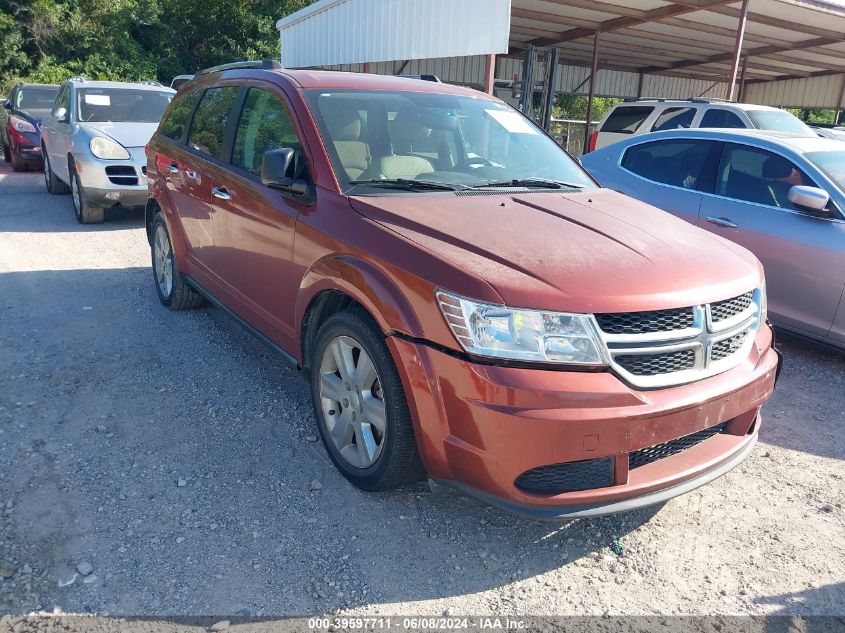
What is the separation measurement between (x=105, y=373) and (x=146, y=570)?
2107mm

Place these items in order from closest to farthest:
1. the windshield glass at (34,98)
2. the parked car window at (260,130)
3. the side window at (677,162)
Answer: the parked car window at (260,130) → the side window at (677,162) → the windshield glass at (34,98)

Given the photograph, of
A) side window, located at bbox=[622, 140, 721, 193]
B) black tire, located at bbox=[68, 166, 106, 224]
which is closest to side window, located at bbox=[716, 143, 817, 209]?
side window, located at bbox=[622, 140, 721, 193]

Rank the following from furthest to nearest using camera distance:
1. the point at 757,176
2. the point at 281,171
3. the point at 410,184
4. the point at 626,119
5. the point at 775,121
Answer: the point at 626,119, the point at 775,121, the point at 757,176, the point at 410,184, the point at 281,171

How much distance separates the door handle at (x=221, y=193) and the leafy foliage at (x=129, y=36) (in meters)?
23.6

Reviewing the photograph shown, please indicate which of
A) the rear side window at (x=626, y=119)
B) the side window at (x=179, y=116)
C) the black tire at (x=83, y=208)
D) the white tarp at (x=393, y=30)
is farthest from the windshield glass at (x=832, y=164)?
the black tire at (x=83, y=208)

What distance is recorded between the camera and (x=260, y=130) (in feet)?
13.1

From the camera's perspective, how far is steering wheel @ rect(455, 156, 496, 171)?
3.74m

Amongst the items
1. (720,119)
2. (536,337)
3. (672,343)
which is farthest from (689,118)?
(536,337)

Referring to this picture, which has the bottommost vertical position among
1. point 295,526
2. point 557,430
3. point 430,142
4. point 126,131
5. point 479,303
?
point 295,526

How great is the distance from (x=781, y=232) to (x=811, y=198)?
33 cm

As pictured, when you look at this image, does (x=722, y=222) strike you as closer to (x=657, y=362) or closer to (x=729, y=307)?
(x=729, y=307)

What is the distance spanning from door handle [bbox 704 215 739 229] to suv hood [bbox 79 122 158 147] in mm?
6655

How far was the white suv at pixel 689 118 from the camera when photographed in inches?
405

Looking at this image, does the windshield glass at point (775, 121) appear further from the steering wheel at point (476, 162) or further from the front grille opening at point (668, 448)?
the front grille opening at point (668, 448)
